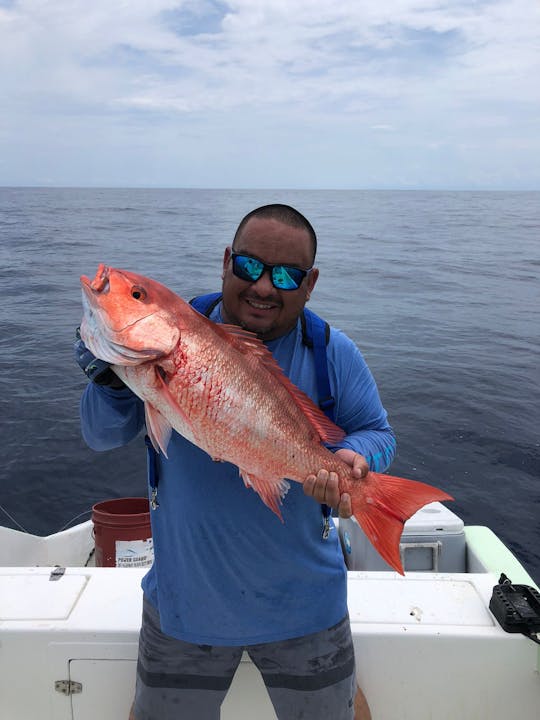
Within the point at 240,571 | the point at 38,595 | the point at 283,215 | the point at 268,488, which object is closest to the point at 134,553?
the point at 38,595

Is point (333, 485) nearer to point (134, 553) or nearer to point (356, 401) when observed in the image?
point (356, 401)

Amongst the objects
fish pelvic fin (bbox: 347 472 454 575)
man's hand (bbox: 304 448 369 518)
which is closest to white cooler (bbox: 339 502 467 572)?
fish pelvic fin (bbox: 347 472 454 575)

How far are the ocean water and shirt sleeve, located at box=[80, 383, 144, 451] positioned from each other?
509cm

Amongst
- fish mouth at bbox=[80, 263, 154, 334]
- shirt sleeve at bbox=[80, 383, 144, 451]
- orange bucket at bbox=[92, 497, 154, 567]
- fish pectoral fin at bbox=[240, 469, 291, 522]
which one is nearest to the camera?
fish mouth at bbox=[80, 263, 154, 334]

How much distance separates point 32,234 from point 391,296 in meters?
26.2

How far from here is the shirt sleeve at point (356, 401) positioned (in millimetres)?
2625

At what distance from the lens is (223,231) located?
4378cm

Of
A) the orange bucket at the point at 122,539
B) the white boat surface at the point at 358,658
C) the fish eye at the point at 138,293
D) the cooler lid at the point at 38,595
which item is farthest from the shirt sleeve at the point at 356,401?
the orange bucket at the point at 122,539

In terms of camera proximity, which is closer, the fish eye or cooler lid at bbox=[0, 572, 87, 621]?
the fish eye

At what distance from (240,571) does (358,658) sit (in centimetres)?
97

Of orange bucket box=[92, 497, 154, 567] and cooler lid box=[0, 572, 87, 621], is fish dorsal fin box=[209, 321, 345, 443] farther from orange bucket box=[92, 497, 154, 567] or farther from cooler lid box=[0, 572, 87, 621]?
orange bucket box=[92, 497, 154, 567]

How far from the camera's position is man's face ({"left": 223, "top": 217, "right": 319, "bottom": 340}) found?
2.43 metres

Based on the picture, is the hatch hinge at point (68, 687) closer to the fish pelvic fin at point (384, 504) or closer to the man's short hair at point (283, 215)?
the fish pelvic fin at point (384, 504)

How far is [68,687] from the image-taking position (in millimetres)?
3031
